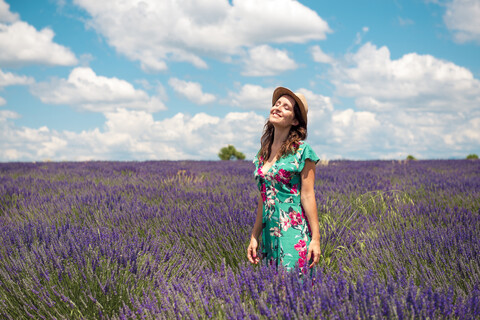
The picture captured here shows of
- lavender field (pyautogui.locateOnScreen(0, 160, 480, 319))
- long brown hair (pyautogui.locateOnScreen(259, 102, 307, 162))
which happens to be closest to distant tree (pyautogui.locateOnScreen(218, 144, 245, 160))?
lavender field (pyautogui.locateOnScreen(0, 160, 480, 319))

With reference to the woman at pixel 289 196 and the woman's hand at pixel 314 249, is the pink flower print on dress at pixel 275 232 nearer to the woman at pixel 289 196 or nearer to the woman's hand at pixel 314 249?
the woman at pixel 289 196

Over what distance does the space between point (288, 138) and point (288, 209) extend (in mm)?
440

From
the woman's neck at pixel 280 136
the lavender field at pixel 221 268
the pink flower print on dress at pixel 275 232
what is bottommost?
the lavender field at pixel 221 268

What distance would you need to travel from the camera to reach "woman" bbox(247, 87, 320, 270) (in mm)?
2172

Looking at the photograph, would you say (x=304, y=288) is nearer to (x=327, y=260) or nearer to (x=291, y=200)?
(x=291, y=200)

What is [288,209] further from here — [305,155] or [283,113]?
[283,113]

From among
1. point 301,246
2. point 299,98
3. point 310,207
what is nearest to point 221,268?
point 301,246

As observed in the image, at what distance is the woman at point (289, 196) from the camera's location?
2.17m

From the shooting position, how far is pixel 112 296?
6.89 ft

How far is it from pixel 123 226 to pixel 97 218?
41 centimetres

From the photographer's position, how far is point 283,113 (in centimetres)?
232

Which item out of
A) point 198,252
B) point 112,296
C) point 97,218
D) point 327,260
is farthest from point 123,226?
point 327,260

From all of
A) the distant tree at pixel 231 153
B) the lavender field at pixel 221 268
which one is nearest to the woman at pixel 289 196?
A: the lavender field at pixel 221 268

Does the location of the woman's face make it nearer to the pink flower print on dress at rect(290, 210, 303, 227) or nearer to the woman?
the woman
